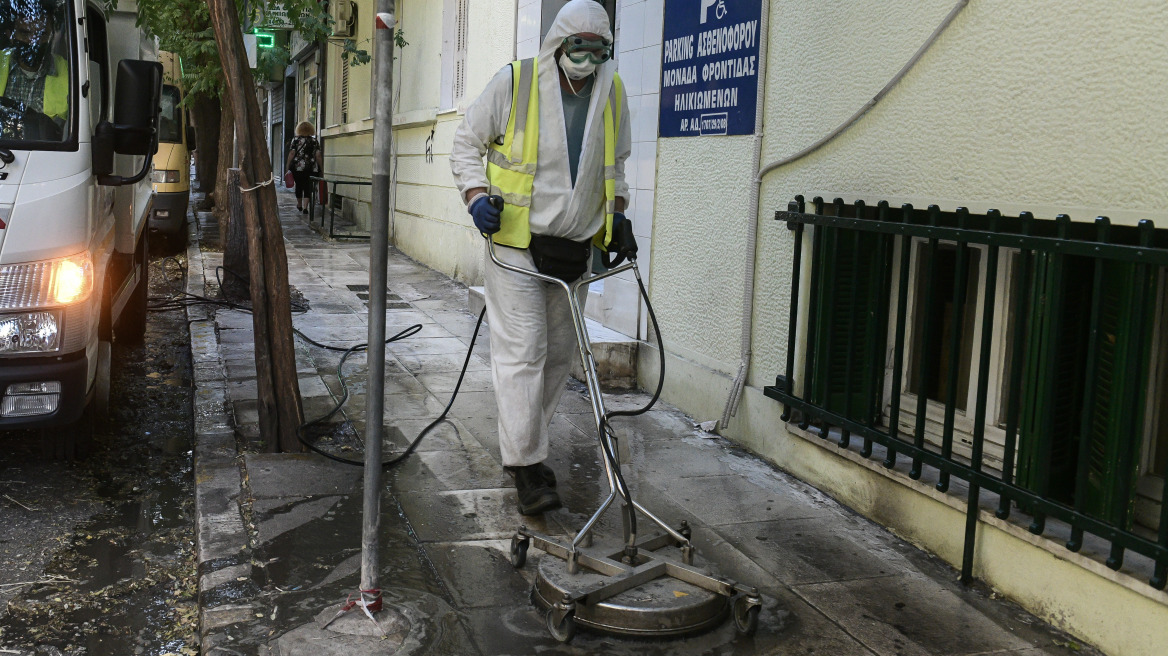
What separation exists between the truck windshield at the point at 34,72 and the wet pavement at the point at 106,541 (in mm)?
1654

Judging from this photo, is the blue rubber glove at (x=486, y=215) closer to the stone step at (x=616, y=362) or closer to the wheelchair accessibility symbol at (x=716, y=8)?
the wheelchair accessibility symbol at (x=716, y=8)

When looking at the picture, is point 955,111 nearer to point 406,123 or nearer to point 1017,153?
point 1017,153

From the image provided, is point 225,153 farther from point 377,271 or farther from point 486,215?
point 377,271

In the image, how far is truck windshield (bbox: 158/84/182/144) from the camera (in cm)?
1505

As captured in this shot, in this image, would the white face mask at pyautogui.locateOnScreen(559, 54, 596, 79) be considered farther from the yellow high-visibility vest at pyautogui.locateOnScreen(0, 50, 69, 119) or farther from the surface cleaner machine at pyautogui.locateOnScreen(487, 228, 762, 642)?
the yellow high-visibility vest at pyautogui.locateOnScreen(0, 50, 69, 119)

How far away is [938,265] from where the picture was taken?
452cm

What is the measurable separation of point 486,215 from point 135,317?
555 centimetres

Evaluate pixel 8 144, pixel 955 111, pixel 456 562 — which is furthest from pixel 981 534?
pixel 8 144

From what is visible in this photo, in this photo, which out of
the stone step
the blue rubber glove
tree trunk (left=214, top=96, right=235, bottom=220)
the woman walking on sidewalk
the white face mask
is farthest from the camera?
the woman walking on sidewalk

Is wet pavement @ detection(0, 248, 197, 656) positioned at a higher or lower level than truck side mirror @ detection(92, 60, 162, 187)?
lower

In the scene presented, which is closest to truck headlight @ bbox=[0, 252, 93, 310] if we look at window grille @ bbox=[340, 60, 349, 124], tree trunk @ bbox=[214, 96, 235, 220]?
tree trunk @ bbox=[214, 96, 235, 220]

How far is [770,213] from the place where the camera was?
18.4 ft

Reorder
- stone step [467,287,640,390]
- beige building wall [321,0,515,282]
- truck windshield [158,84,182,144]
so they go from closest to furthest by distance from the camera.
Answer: stone step [467,287,640,390]
beige building wall [321,0,515,282]
truck windshield [158,84,182,144]

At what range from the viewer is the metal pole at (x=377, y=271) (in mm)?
3354
